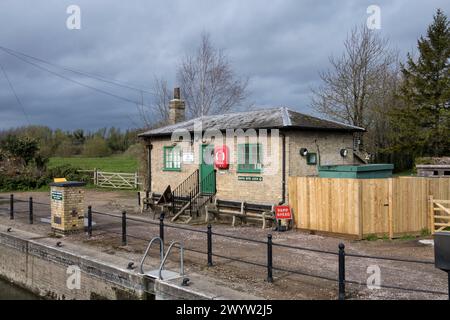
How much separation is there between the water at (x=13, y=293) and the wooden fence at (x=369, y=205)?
27.4 ft

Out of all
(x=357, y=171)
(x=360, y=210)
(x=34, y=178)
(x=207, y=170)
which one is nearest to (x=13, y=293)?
(x=207, y=170)

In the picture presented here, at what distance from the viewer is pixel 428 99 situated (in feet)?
99.6

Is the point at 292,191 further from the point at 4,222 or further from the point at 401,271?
the point at 4,222

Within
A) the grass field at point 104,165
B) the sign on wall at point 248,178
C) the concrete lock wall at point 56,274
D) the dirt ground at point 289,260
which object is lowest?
the concrete lock wall at point 56,274

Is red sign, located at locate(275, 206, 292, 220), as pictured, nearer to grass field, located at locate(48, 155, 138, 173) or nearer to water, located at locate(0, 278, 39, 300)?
water, located at locate(0, 278, 39, 300)

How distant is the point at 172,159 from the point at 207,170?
7.97 ft

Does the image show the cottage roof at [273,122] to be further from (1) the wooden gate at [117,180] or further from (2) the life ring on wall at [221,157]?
(1) the wooden gate at [117,180]

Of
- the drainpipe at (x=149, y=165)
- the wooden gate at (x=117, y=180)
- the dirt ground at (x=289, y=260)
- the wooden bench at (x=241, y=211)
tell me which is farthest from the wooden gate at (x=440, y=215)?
the wooden gate at (x=117, y=180)

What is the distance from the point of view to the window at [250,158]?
15.8m

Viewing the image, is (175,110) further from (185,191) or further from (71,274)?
(71,274)

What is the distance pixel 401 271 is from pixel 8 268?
11.0 metres

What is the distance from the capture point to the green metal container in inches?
557
